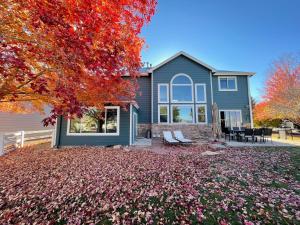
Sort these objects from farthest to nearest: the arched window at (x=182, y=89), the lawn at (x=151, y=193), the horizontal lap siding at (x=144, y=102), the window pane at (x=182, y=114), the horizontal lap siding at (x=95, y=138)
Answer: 1. the horizontal lap siding at (x=144, y=102)
2. the arched window at (x=182, y=89)
3. the window pane at (x=182, y=114)
4. the horizontal lap siding at (x=95, y=138)
5. the lawn at (x=151, y=193)

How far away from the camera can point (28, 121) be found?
14.0m

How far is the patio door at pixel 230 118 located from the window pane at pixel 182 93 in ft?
13.4

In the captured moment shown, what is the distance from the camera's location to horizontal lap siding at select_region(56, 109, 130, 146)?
975cm

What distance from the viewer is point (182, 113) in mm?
13789

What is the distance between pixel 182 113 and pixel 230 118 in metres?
5.25

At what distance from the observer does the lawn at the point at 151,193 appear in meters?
2.61

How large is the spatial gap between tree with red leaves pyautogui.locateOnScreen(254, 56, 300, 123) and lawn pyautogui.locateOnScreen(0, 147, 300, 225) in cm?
1088

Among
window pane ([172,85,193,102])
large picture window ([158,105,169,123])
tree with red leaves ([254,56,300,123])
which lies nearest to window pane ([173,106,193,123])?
large picture window ([158,105,169,123])

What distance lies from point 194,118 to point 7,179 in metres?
12.8

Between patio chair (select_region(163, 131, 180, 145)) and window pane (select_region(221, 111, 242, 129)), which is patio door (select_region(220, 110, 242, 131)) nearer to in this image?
window pane (select_region(221, 111, 242, 129))

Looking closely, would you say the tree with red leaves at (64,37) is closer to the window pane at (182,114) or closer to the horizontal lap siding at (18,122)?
the window pane at (182,114)

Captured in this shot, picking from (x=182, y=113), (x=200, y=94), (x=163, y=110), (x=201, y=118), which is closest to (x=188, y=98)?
(x=200, y=94)

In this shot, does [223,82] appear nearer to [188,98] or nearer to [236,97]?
[236,97]

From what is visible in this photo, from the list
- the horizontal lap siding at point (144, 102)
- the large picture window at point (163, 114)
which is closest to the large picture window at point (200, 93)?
the large picture window at point (163, 114)
